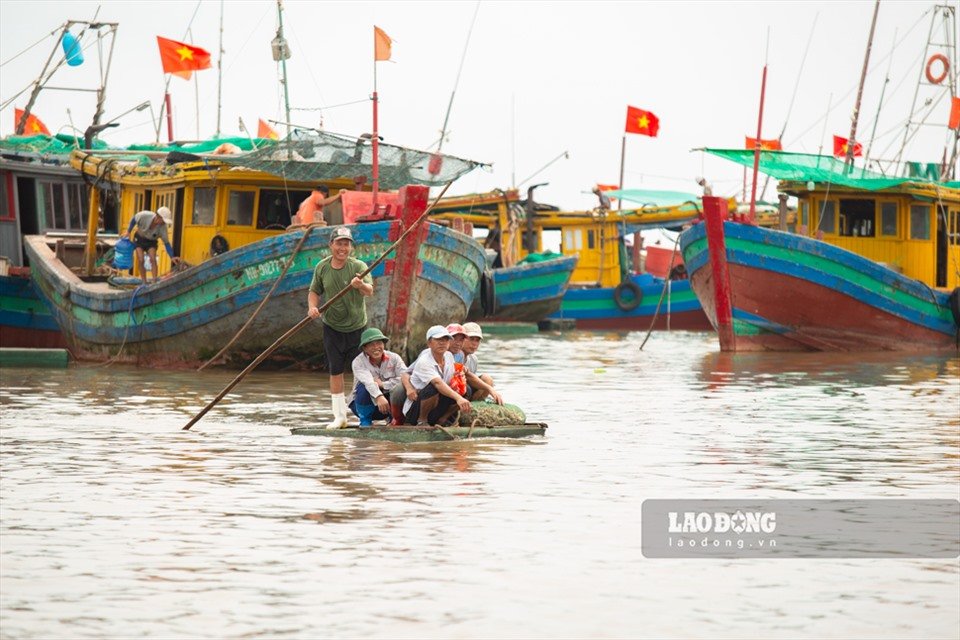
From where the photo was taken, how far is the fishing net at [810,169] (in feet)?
89.8

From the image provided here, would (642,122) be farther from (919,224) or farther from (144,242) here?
(144,242)

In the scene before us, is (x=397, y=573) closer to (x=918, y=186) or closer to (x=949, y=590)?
(x=949, y=590)

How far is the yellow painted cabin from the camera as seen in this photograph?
2836 centimetres

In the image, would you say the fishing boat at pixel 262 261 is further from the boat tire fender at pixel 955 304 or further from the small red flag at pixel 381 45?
the boat tire fender at pixel 955 304

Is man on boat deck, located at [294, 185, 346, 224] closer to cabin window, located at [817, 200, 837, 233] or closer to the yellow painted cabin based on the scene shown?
the yellow painted cabin

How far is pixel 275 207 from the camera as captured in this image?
74.3ft

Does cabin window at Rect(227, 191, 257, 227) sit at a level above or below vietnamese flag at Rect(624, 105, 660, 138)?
below

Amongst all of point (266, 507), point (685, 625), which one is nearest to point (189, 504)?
point (266, 507)

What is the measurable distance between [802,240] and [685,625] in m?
19.9

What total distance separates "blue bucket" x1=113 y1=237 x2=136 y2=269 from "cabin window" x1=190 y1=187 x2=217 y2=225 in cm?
122

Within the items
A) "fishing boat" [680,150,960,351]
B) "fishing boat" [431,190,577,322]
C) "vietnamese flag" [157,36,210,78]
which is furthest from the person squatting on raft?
"fishing boat" [431,190,577,322]

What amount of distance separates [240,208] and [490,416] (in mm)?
10065

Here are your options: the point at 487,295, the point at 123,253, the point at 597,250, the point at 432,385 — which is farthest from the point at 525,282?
the point at 432,385

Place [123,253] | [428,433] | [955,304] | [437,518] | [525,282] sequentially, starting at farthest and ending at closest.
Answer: [525,282] < [955,304] < [123,253] < [428,433] < [437,518]
